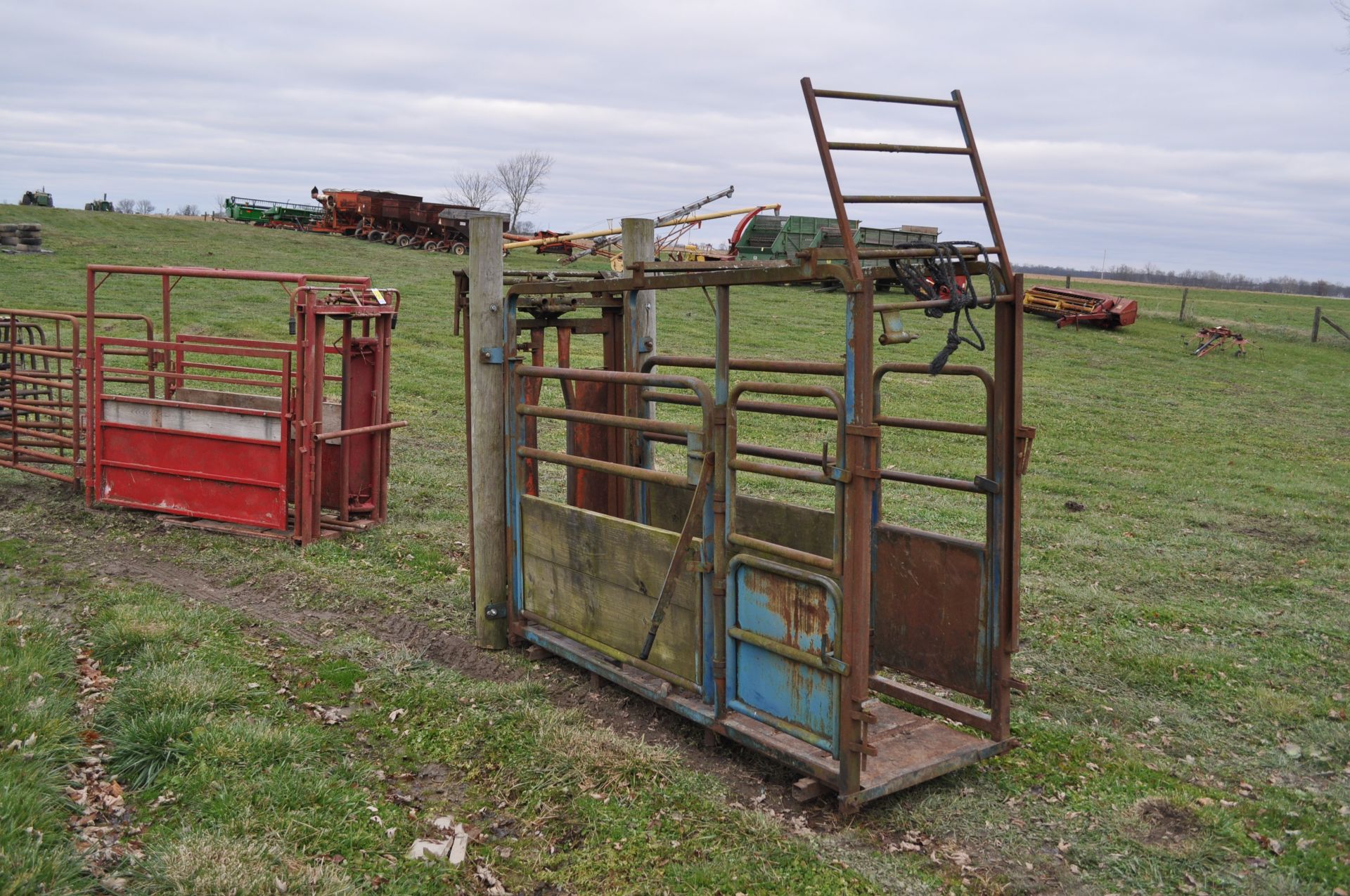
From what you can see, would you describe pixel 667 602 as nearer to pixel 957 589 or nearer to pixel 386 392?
pixel 957 589

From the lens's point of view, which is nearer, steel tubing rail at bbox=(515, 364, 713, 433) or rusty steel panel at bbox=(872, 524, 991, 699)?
steel tubing rail at bbox=(515, 364, 713, 433)

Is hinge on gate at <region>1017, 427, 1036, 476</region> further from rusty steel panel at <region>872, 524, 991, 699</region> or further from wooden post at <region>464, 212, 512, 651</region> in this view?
wooden post at <region>464, 212, 512, 651</region>

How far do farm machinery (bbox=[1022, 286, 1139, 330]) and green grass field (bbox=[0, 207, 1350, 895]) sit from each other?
54.9 feet

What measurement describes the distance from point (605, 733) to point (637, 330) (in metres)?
2.44

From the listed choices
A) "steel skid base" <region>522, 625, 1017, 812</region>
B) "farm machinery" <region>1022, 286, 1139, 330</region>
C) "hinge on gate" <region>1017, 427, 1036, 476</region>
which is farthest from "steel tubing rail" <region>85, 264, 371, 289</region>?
"farm machinery" <region>1022, 286, 1139, 330</region>

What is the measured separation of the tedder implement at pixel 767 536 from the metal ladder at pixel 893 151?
0.01 meters

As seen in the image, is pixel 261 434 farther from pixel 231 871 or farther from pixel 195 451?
pixel 231 871

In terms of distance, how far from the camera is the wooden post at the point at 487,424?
6.21 m

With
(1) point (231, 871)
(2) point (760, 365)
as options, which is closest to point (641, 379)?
(2) point (760, 365)

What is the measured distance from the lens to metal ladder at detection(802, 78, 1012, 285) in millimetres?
4215

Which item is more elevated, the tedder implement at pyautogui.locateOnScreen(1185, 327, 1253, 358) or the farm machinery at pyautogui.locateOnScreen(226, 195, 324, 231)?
the farm machinery at pyautogui.locateOnScreen(226, 195, 324, 231)

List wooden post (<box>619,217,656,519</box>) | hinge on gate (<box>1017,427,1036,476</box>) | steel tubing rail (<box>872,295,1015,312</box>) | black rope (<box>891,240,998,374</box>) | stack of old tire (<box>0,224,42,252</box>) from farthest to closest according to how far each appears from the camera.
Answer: stack of old tire (<box>0,224,42,252</box>), wooden post (<box>619,217,656,519</box>), hinge on gate (<box>1017,427,1036,476</box>), black rope (<box>891,240,998,374</box>), steel tubing rail (<box>872,295,1015,312</box>)

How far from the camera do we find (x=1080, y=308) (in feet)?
90.7

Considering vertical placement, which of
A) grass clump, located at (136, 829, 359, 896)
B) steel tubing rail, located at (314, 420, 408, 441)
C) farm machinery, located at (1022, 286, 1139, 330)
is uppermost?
farm machinery, located at (1022, 286, 1139, 330)
